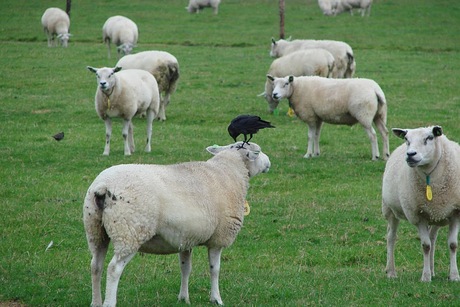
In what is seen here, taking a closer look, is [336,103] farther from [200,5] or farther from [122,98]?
[200,5]

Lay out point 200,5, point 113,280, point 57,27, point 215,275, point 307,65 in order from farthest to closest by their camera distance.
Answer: point 200,5
point 57,27
point 307,65
point 215,275
point 113,280

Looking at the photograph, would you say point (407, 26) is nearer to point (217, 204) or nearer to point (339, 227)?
point (339, 227)

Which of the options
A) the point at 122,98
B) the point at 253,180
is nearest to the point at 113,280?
the point at 253,180

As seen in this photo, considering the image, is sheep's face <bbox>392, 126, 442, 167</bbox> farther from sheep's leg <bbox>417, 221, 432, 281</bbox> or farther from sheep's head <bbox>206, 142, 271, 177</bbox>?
sheep's head <bbox>206, 142, 271, 177</bbox>

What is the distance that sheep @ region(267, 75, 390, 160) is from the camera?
1606 centimetres

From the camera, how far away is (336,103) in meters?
16.3

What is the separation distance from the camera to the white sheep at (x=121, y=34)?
31.4 metres

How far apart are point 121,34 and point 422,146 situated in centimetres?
2470

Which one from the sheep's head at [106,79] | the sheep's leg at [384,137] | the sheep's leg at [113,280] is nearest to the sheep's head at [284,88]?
the sheep's leg at [384,137]

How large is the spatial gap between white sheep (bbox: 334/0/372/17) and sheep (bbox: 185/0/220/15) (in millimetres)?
7191

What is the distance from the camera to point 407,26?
136ft

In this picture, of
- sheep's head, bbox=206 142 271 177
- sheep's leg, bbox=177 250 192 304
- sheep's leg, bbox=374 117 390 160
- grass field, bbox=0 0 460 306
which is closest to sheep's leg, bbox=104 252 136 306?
grass field, bbox=0 0 460 306

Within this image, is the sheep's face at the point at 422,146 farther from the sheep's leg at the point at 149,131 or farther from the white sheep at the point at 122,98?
the sheep's leg at the point at 149,131

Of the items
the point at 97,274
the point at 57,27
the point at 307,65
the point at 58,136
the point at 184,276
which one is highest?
the point at 97,274
